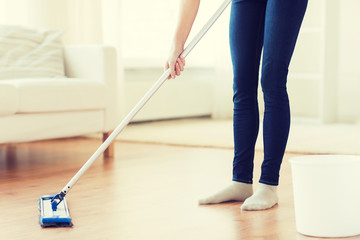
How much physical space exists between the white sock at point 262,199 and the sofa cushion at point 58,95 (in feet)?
4.14

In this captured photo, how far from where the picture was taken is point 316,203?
1.62m

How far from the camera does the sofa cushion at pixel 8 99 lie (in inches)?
107

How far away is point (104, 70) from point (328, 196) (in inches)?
72.1

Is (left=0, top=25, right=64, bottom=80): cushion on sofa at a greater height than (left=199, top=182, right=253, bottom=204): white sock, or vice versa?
(left=0, top=25, right=64, bottom=80): cushion on sofa


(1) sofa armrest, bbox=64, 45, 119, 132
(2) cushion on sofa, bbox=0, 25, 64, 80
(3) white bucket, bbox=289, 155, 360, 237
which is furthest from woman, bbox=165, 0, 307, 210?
(2) cushion on sofa, bbox=0, 25, 64, 80

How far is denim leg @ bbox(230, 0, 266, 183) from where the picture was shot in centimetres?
200

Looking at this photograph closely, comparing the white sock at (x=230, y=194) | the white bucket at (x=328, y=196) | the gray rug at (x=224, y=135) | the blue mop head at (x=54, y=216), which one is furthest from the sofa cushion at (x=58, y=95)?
the white bucket at (x=328, y=196)

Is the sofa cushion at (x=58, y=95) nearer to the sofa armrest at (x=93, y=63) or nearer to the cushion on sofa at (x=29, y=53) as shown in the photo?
the sofa armrest at (x=93, y=63)

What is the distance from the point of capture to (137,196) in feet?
7.41

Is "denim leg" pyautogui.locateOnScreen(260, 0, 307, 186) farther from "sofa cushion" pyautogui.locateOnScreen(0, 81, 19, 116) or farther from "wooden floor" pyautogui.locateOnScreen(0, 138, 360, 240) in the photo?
"sofa cushion" pyautogui.locateOnScreen(0, 81, 19, 116)

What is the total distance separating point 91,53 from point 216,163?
87 cm

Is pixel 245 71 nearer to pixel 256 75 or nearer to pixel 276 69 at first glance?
pixel 256 75

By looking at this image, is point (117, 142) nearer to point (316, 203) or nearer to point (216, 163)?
point (216, 163)

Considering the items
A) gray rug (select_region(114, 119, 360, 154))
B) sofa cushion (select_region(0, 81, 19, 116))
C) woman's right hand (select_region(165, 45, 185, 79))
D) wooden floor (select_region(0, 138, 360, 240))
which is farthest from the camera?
gray rug (select_region(114, 119, 360, 154))
